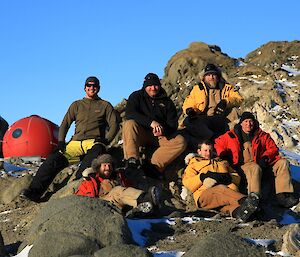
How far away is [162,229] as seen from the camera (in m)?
7.79

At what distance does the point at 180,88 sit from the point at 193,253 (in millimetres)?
14198

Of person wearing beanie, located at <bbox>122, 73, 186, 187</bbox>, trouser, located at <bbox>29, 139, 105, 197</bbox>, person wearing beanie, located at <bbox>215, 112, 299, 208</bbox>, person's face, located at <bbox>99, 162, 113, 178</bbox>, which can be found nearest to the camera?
person's face, located at <bbox>99, 162, 113, 178</bbox>

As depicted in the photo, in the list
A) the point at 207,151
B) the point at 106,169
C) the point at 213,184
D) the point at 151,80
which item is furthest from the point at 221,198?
the point at 151,80

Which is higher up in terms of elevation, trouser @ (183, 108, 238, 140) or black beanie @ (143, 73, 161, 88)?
black beanie @ (143, 73, 161, 88)

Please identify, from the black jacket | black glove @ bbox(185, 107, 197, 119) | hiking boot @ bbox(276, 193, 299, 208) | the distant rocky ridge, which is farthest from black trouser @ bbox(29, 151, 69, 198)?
the distant rocky ridge

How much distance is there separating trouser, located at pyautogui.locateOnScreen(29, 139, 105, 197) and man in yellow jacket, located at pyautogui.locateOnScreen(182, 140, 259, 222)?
1839mm

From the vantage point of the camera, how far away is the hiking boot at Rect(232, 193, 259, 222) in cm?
816

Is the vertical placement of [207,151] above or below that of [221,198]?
above

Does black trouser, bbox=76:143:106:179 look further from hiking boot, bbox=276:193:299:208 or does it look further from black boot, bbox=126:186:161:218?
hiking boot, bbox=276:193:299:208

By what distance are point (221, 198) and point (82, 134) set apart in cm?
330

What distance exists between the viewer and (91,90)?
11039 mm

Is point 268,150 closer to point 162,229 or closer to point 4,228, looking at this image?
point 162,229

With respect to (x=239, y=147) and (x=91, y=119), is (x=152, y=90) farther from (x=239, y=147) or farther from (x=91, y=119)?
(x=239, y=147)

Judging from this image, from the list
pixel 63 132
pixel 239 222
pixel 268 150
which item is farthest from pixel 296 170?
pixel 63 132
